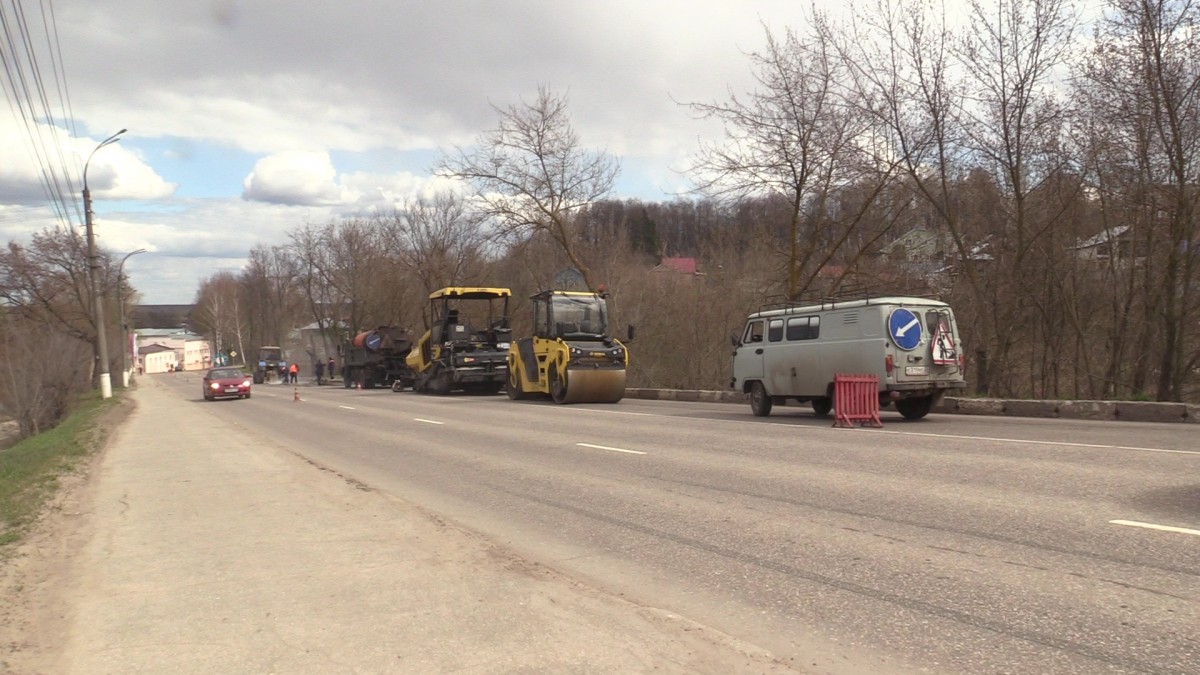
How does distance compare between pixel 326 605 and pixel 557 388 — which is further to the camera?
pixel 557 388

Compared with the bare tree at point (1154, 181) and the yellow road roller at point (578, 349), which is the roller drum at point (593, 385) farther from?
the bare tree at point (1154, 181)

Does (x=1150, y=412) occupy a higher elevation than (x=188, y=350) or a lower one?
lower

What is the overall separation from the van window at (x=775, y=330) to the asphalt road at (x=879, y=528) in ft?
9.22

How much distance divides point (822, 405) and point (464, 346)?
1724 cm

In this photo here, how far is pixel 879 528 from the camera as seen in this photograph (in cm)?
735

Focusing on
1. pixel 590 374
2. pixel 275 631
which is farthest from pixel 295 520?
pixel 590 374

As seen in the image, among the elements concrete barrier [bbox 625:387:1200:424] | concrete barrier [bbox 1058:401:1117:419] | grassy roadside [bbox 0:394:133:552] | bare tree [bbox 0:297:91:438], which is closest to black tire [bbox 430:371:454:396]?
grassy roadside [bbox 0:394:133:552]

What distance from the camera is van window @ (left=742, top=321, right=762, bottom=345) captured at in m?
18.6

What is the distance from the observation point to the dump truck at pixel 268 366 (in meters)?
76.6

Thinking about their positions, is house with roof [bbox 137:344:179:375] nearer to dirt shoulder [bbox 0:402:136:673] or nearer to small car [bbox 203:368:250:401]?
small car [bbox 203:368:250:401]

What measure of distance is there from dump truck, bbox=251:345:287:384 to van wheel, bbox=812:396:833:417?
66.2m

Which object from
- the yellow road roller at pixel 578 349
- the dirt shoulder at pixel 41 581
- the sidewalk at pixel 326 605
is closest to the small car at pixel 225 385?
the yellow road roller at pixel 578 349

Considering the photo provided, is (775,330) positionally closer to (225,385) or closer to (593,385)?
(593,385)

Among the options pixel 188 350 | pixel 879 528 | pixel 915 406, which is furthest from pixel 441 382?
pixel 188 350
